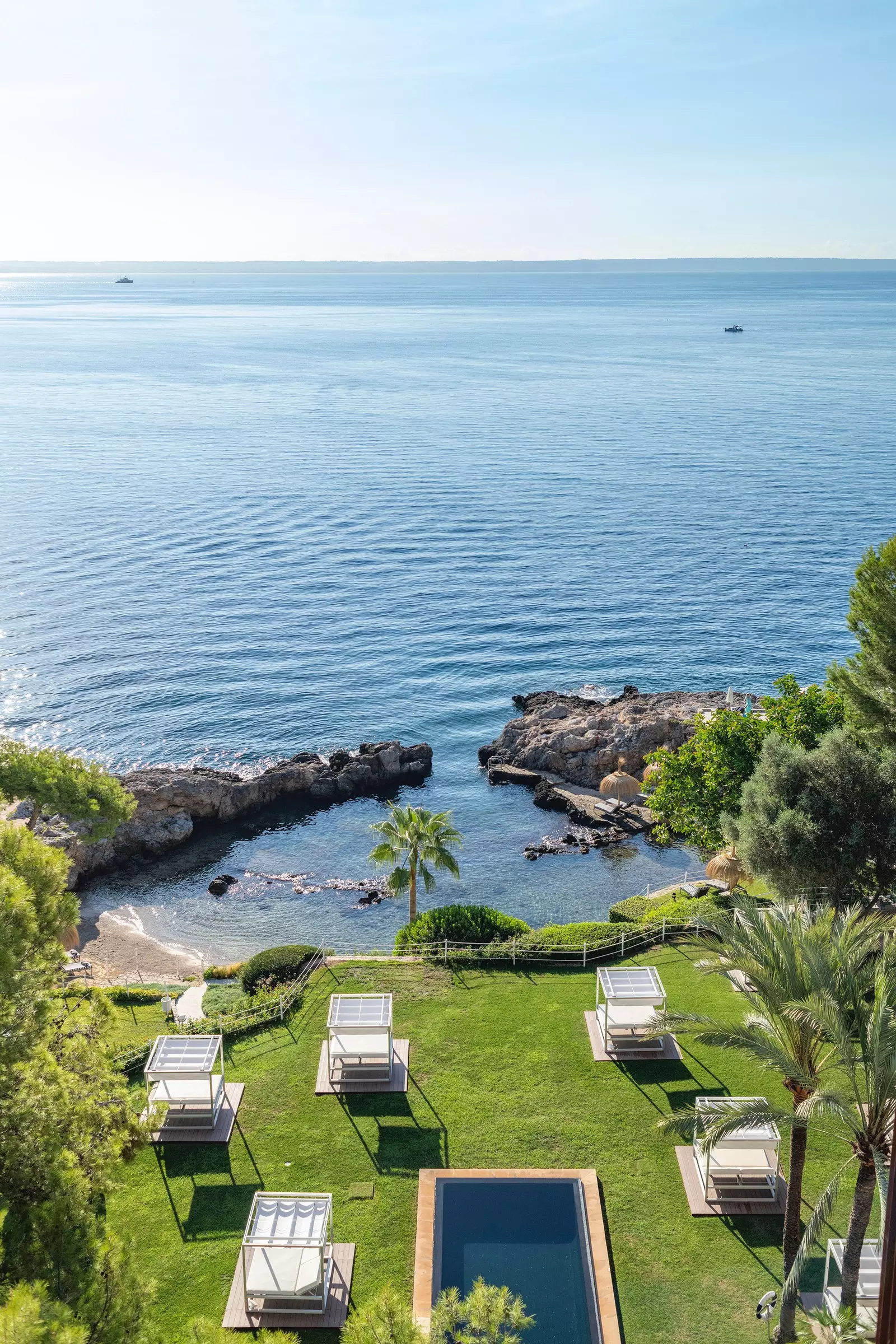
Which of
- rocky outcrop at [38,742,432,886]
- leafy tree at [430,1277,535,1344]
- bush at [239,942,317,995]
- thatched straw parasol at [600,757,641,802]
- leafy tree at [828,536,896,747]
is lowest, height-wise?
rocky outcrop at [38,742,432,886]

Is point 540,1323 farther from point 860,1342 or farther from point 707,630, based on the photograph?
point 707,630

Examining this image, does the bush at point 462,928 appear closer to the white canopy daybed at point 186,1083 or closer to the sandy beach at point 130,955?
the white canopy daybed at point 186,1083

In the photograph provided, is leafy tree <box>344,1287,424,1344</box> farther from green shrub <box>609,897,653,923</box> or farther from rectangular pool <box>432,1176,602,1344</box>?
green shrub <box>609,897,653,923</box>

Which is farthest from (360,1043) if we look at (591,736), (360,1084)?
(591,736)

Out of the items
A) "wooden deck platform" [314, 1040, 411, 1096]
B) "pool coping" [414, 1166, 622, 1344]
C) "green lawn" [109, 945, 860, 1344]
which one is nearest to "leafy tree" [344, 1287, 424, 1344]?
"pool coping" [414, 1166, 622, 1344]

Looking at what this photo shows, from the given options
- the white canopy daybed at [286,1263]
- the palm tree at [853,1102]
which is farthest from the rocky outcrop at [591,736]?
the white canopy daybed at [286,1263]

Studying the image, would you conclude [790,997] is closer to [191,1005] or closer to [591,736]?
[191,1005]
